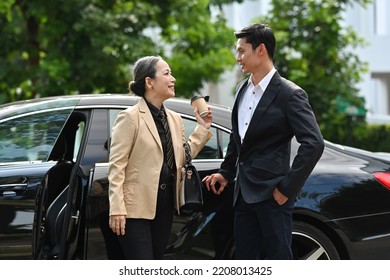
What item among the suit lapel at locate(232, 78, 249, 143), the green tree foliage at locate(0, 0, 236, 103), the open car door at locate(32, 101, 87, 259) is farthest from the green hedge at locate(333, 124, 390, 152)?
the suit lapel at locate(232, 78, 249, 143)

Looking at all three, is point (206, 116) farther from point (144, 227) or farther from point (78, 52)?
point (78, 52)

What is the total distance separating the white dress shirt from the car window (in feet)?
3.63

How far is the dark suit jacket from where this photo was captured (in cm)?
368

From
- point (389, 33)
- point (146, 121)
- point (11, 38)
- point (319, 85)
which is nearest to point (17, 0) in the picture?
point (11, 38)

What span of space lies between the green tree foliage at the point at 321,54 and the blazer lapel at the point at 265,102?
9.66 m

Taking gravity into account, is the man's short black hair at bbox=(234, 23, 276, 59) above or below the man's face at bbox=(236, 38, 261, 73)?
above

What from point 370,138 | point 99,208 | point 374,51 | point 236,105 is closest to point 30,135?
point 99,208

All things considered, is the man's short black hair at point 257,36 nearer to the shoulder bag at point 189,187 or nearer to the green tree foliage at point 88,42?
the shoulder bag at point 189,187

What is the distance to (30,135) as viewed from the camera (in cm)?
450

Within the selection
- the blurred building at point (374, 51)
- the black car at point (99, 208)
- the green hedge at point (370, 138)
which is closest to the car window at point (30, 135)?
the black car at point (99, 208)

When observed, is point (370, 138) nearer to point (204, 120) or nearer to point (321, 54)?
point (321, 54)

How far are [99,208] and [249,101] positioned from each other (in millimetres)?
1044

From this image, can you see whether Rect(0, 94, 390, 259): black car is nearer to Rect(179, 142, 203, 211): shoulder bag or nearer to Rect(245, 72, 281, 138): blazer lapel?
Rect(179, 142, 203, 211): shoulder bag
